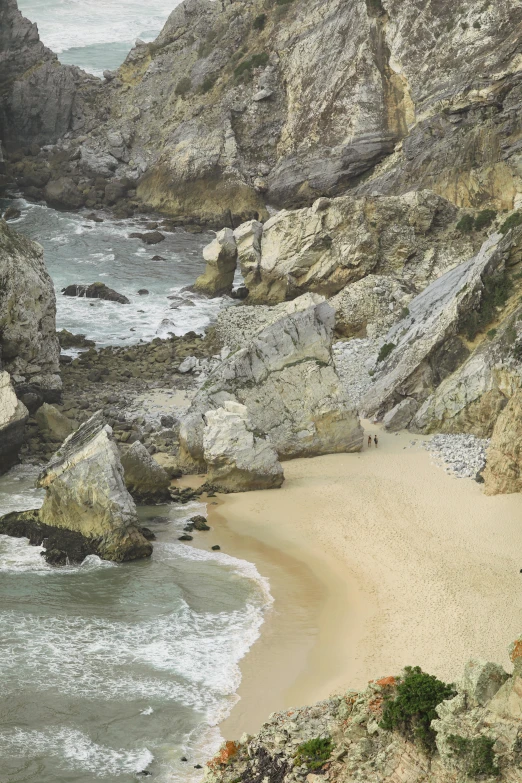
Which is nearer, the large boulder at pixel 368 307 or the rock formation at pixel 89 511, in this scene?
the rock formation at pixel 89 511

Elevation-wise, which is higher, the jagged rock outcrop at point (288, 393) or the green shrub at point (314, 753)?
the jagged rock outcrop at point (288, 393)

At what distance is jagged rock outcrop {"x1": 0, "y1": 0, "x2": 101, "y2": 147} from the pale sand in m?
57.4

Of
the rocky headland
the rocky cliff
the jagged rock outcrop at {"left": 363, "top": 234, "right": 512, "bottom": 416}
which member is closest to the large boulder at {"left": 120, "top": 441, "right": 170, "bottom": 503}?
the rocky headland

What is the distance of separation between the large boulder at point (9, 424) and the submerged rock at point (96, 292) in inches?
844

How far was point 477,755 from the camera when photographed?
1204cm

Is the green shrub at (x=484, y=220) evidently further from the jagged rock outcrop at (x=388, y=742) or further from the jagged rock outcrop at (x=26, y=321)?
the jagged rock outcrop at (x=388, y=742)

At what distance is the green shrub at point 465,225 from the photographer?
47.9m

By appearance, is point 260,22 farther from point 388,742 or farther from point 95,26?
point 388,742

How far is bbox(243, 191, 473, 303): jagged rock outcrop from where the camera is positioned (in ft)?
154

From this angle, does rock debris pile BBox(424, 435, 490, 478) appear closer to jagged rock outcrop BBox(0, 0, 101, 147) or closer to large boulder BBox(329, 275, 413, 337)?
large boulder BBox(329, 275, 413, 337)

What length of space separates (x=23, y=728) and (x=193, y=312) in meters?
34.0

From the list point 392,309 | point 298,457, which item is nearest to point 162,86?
point 392,309

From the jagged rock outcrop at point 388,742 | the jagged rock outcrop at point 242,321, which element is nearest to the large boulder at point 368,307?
the jagged rock outcrop at point 242,321

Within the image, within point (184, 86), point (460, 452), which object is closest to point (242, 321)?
point (460, 452)
